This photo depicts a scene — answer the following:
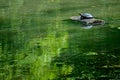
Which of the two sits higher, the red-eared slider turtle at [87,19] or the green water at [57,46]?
the red-eared slider turtle at [87,19]

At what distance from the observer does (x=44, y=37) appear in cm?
1532

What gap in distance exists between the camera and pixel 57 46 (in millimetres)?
13914

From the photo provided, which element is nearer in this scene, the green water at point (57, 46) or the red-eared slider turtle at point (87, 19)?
the green water at point (57, 46)

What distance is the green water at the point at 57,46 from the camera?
1069 centimetres

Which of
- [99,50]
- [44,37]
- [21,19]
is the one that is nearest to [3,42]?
[44,37]

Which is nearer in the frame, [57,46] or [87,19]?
[57,46]

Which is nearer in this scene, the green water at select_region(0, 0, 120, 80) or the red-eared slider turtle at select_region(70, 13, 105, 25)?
the green water at select_region(0, 0, 120, 80)

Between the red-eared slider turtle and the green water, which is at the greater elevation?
the red-eared slider turtle

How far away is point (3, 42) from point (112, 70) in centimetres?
551

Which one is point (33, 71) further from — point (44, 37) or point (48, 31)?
point (48, 31)

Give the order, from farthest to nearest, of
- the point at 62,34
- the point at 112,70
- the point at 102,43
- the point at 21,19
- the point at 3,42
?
the point at 21,19 < the point at 62,34 < the point at 3,42 < the point at 102,43 < the point at 112,70

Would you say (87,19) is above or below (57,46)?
above

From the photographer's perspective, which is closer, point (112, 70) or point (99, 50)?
point (112, 70)

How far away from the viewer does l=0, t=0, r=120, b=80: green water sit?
10.7m
